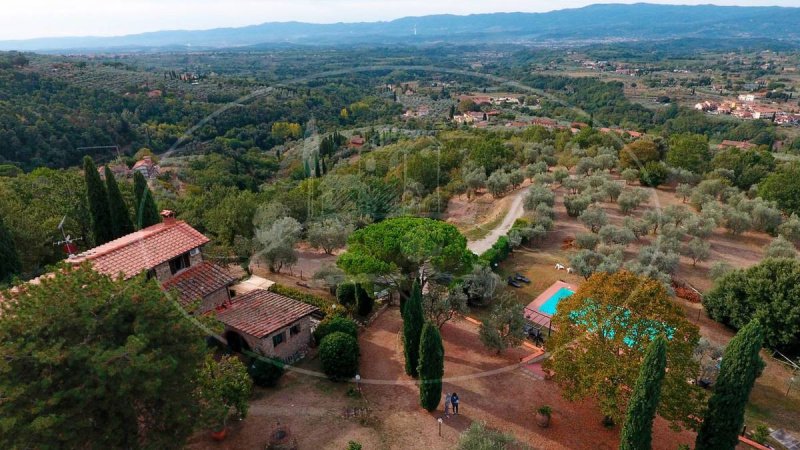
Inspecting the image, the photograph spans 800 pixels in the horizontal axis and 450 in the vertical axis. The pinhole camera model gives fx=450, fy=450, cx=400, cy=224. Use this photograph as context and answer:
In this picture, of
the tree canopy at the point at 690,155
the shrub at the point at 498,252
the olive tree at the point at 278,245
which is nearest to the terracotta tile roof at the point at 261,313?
the olive tree at the point at 278,245

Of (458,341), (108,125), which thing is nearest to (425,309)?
(458,341)

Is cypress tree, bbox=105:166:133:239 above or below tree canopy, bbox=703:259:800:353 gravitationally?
above

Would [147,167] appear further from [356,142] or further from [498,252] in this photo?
[498,252]

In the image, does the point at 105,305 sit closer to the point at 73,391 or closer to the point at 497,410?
the point at 73,391

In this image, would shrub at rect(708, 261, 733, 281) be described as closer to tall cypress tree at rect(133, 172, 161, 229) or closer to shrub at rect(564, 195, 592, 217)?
shrub at rect(564, 195, 592, 217)

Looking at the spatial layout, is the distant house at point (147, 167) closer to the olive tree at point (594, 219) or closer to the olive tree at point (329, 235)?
the olive tree at point (329, 235)

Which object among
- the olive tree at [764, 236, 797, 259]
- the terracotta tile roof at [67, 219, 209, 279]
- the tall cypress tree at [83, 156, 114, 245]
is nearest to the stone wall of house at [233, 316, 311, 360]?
the terracotta tile roof at [67, 219, 209, 279]

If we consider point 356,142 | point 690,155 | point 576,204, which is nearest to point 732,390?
point 576,204
